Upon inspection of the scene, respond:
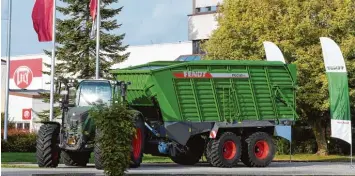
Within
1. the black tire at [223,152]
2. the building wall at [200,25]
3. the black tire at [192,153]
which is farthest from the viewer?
the building wall at [200,25]

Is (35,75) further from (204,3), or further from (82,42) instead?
(82,42)

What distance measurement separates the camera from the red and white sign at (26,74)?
8300 centimetres

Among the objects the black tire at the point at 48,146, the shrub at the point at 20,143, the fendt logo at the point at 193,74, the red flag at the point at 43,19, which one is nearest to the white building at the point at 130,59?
the shrub at the point at 20,143

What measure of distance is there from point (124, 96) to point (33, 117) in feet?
154

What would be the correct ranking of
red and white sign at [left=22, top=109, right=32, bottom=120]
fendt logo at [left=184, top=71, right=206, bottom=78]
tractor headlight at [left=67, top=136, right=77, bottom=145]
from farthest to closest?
red and white sign at [left=22, top=109, right=32, bottom=120]
fendt logo at [left=184, top=71, right=206, bottom=78]
tractor headlight at [left=67, top=136, right=77, bottom=145]

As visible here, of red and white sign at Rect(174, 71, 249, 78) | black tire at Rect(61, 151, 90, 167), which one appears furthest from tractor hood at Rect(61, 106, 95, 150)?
red and white sign at Rect(174, 71, 249, 78)

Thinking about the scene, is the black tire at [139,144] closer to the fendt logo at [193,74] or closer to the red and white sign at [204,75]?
the red and white sign at [204,75]

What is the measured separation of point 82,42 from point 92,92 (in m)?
26.9

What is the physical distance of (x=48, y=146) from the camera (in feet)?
78.5

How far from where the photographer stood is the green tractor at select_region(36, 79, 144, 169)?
77.7 feet

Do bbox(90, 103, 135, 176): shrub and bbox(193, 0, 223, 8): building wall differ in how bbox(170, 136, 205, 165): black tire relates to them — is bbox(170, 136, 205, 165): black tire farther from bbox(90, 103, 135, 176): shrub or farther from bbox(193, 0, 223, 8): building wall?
bbox(193, 0, 223, 8): building wall

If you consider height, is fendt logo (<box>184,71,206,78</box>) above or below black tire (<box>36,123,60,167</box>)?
above

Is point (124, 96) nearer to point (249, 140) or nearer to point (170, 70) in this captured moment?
point (170, 70)

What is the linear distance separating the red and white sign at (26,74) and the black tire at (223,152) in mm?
57071
